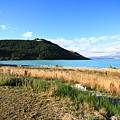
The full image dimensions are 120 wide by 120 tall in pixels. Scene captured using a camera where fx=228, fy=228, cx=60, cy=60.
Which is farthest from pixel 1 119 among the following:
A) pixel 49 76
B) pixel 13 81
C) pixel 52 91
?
pixel 49 76

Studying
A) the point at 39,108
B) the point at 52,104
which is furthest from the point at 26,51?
the point at 39,108

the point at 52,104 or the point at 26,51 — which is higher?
the point at 26,51

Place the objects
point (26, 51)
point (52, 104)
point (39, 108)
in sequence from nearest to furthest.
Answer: point (39, 108) → point (52, 104) → point (26, 51)

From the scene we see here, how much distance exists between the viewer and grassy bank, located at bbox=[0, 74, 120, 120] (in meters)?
5.62

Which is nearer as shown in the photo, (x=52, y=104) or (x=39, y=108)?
(x=39, y=108)

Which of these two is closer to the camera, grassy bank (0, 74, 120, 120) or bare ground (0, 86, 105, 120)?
bare ground (0, 86, 105, 120)

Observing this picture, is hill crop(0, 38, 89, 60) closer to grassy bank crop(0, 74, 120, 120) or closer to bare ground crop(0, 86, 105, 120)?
grassy bank crop(0, 74, 120, 120)

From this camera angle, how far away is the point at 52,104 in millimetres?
6453

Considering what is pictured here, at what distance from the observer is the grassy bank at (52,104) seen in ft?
18.5

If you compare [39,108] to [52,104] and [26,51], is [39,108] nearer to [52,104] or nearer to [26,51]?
[52,104]

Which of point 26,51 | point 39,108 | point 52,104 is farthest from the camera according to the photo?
point 26,51

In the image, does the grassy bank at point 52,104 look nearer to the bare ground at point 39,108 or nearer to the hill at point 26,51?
the bare ground at point 39,108

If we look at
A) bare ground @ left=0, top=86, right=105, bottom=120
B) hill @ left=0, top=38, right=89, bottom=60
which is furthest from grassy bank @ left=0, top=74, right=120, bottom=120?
hill @ left=0, top=38, right=89, bottom=60

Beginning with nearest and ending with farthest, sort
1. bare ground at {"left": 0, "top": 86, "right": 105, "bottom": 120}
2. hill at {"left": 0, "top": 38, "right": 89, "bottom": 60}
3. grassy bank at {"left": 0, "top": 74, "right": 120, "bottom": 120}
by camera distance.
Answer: bare ground at {"left": 0, "top": 86, "right": 105, "bottom": 120}, grassy bank at {"left": 0, "top": 74, "right": 120, "bottom": 120}, hill at {"left": 0, "top": 38, "right": 89, "bottom": 60}
